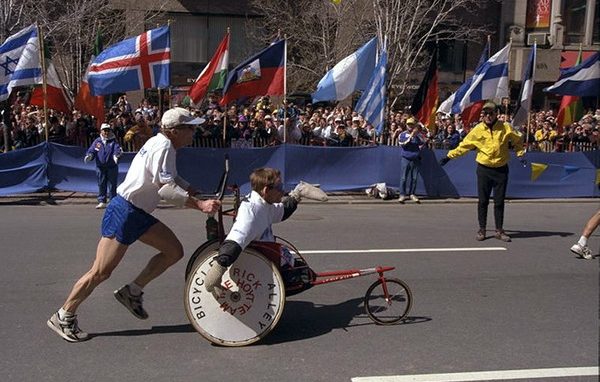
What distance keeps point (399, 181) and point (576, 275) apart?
6.80 m

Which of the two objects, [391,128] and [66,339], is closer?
[66,339]

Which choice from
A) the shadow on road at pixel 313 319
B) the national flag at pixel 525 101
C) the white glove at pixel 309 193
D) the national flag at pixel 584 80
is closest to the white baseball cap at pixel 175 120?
the white glove at pixel 309 193

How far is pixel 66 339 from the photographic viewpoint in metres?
4.88

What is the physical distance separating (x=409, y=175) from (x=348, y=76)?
235cm

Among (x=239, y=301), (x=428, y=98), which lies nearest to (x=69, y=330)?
(x=239, y=301)

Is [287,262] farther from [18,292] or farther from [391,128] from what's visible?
[391,128]

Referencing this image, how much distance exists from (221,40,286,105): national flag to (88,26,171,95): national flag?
1291 millimetres

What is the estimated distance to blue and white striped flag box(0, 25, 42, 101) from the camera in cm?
1188

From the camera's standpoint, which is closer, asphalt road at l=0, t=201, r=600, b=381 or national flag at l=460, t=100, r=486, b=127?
asphalt road at l=0, t=201, r=600, b=381

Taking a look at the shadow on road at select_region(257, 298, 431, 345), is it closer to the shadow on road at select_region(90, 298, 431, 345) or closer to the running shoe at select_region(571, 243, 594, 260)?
the shadow on road at select_region(90, 298, 431, 345)

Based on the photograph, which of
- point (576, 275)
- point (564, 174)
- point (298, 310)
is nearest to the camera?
point (298, 310)

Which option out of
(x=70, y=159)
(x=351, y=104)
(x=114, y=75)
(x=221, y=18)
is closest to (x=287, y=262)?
(x=114, y=75)

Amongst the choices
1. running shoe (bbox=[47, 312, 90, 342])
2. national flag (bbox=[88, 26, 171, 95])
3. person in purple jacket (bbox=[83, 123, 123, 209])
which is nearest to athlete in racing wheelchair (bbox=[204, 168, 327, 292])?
running shoe (bbox=[47, 312, 90, 342])

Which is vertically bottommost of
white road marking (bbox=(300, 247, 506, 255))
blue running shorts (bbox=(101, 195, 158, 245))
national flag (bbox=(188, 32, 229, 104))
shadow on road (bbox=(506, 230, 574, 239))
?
shadow on road (bbox=(506, 230, 574, 239))
